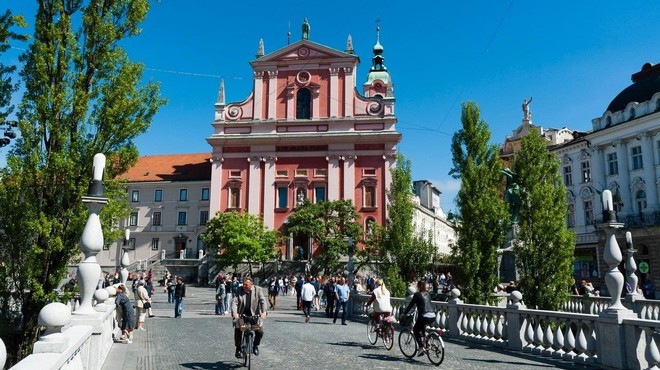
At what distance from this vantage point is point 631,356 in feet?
27.7

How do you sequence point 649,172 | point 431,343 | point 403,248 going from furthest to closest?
1. point 649,172
2. point 403,248
3. point 431,343

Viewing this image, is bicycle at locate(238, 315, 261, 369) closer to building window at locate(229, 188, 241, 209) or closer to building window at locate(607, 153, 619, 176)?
building window at locate(607, 153, 619, 176)

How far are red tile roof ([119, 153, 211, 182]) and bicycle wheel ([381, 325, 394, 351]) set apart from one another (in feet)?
150

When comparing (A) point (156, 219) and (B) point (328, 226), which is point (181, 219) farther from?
(B) point (328, 226)

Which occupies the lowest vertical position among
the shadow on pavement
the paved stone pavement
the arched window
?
the paved stone pavement

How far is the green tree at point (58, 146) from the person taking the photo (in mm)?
12461

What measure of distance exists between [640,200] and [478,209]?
25.0 metres

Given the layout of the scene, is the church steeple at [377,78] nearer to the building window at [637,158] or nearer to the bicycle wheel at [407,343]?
the building window at [637,158]

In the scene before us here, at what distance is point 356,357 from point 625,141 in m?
33.8

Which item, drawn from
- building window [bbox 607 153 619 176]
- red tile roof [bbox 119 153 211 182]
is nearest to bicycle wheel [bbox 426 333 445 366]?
building window [bbox 607 153 619 176]

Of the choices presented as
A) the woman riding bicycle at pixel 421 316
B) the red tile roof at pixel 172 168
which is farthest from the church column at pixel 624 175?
the red tile roof at pixel 172 168

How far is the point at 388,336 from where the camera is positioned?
11.9 metres

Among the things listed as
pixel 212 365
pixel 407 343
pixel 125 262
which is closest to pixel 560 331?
pixel 407 343

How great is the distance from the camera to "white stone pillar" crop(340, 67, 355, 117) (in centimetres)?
4691
